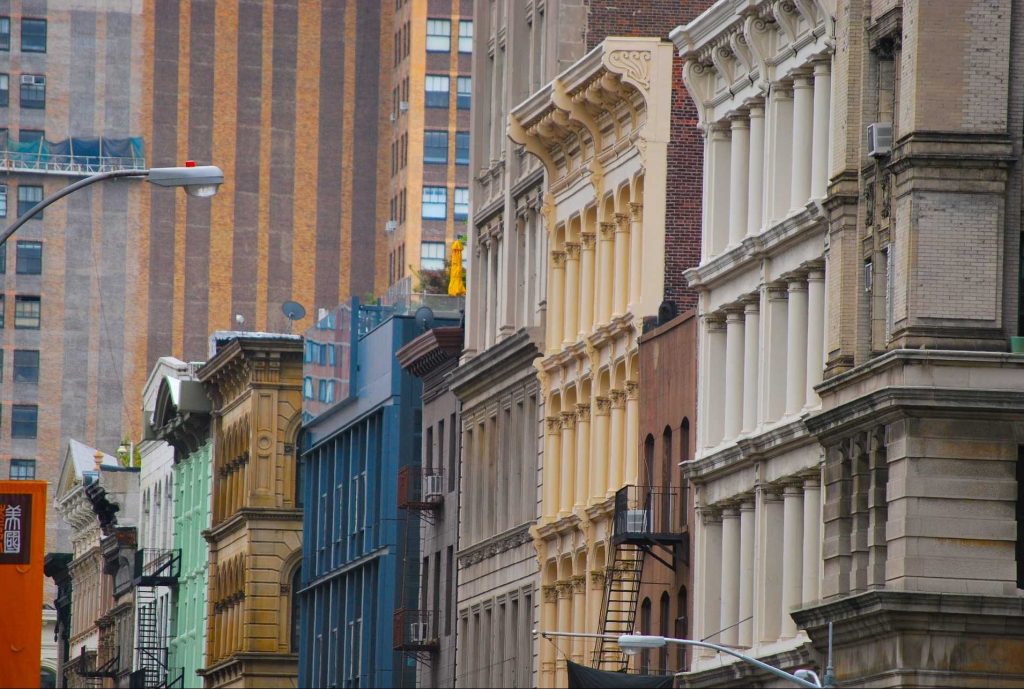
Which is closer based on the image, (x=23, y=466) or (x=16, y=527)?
(x=16, y=527)

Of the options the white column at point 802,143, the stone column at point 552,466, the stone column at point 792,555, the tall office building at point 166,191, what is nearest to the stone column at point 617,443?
the stone column at point 552,466

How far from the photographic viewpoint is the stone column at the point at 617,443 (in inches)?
2307

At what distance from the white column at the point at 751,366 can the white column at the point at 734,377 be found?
69 centimetres

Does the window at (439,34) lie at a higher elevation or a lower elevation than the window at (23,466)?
higher

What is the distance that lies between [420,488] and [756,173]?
28981 millimetres

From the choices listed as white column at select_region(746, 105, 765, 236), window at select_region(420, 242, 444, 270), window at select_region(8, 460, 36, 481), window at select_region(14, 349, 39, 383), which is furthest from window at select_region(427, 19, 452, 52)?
white column at select_region(746, 105, 765, 236)

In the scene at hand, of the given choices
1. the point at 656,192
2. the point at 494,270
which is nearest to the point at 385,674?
the point at 494,270

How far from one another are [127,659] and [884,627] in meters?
80.6

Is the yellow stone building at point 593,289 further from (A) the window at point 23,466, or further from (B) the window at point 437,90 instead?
(A) the window at point 23,466

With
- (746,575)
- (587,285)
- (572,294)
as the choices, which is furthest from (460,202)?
(746,575)

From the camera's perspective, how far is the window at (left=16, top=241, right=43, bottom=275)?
175 metres

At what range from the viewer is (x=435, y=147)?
174625 mm

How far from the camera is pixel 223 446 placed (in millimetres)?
102312

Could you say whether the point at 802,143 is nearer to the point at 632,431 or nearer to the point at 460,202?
the point at 632,431
